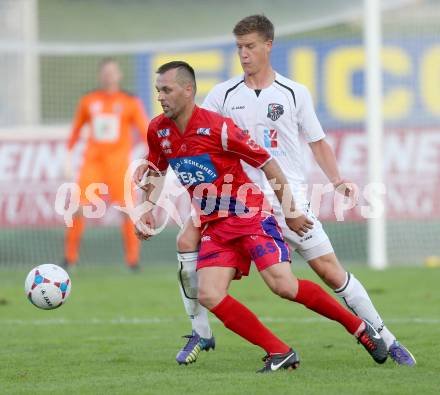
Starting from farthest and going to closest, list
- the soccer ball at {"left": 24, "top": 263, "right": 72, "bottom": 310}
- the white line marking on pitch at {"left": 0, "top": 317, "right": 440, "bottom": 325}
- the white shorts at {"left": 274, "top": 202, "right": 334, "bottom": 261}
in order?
1. the white line marking on pitch at {"left": 0, "top": 317, "right": 440, "bottom": 325}
2. the soccer ball at {"left": 24, "top": 263, "right": 72, "bottom": 310}
3. the white shorts at {"left": 274, "top": 202, "right": 334, "bottom": 261}

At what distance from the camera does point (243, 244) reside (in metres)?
6.50

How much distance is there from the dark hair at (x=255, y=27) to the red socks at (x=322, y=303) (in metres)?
1.58

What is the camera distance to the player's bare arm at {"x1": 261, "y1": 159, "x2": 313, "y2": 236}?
6348 millimetres

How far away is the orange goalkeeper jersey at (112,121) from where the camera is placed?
44.6 ft

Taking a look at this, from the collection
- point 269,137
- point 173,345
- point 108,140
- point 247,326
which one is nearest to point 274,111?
point 269,137

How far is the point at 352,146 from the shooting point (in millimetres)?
14758

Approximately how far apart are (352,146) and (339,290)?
8140 mm

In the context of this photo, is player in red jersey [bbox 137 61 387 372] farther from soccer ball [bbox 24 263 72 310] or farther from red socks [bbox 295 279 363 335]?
soccer ball [bbox 24 263 72 310]

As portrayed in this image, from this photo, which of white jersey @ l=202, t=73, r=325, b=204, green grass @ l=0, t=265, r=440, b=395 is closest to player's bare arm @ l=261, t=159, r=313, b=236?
white jersey @ l=202, t=73, r=325, b=204

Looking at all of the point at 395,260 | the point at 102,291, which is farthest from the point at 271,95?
the point at 395,260

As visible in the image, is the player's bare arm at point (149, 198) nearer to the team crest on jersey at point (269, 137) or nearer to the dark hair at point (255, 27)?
the team crest on jersey at point (269, 137)

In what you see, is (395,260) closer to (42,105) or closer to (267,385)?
(42,105)

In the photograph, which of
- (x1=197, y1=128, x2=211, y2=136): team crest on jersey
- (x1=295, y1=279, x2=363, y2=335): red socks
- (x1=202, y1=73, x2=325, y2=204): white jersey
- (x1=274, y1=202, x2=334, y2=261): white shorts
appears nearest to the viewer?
(x1=197, y1=128, x2=211, y2=136): team crest on jersey

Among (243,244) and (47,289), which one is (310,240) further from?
(47,289)
